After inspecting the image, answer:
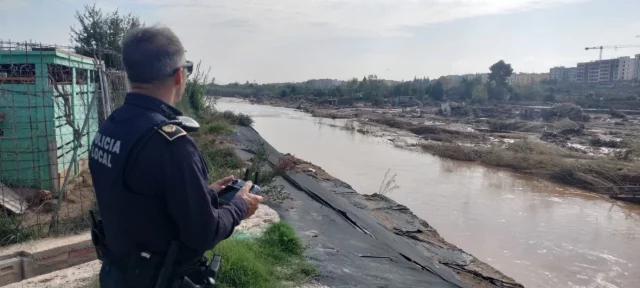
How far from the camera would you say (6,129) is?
6.04 m

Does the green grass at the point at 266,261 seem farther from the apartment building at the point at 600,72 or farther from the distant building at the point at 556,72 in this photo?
the distant building at the point at 556,72

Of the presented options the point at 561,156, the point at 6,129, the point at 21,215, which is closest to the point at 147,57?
the point at 21,215

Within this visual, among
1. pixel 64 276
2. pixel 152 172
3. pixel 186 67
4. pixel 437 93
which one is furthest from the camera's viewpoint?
pixel 437 93

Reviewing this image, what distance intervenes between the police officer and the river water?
7.59 m

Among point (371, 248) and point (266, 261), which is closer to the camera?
point (266, 261)

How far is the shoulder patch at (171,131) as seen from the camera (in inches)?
63.1

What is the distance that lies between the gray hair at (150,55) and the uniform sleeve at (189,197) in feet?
0.96

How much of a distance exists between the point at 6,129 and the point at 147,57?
18.1 ft

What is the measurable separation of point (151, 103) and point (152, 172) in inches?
11.0

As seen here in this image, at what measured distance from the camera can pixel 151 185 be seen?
5.25 feet

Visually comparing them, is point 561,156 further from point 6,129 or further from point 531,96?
point 531,96

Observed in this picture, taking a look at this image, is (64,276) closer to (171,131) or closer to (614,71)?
(171,131)

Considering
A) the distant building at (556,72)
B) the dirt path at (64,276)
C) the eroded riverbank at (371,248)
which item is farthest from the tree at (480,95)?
the distant building at (556,72)

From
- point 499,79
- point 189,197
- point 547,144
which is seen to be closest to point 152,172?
point 189,197
